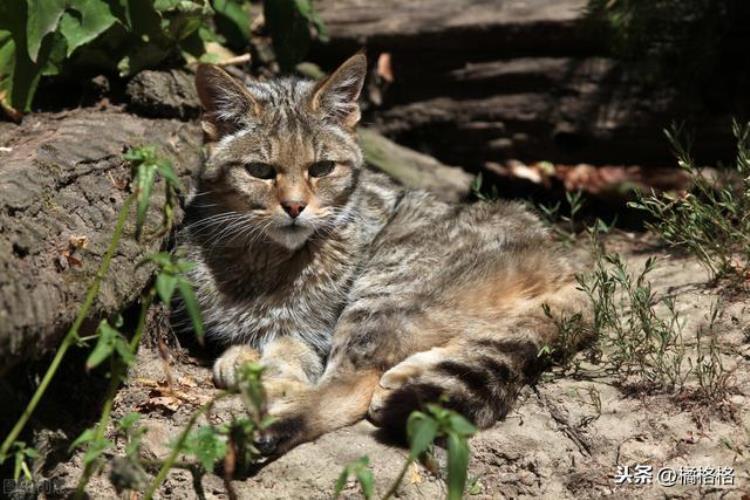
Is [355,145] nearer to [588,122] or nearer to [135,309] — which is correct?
[135,309]

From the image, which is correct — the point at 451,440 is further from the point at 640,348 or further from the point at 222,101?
the point at 222,101

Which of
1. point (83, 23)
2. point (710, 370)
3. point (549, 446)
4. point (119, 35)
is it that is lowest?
point (549, 446)

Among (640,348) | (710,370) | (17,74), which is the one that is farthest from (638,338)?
(17,74)

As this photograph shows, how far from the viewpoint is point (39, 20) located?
14.2 feet

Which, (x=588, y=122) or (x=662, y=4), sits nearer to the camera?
(x=662, y=4)

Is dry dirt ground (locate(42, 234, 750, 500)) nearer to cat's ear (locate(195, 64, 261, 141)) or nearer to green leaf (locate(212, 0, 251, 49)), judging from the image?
cat's ear (locate(195, 64, 261, 141))

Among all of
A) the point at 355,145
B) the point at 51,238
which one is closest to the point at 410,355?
the point at 355,145

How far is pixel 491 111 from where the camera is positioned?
6.32m

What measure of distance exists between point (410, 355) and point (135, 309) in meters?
1.38

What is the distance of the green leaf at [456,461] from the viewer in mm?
2512

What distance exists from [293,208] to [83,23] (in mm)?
1473

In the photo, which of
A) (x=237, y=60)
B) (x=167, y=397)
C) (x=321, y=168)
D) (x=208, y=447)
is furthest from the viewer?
(x=237, y=60)

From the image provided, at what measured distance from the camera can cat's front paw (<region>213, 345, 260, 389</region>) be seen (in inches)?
166

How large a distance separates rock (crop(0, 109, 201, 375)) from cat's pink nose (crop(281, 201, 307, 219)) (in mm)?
610
